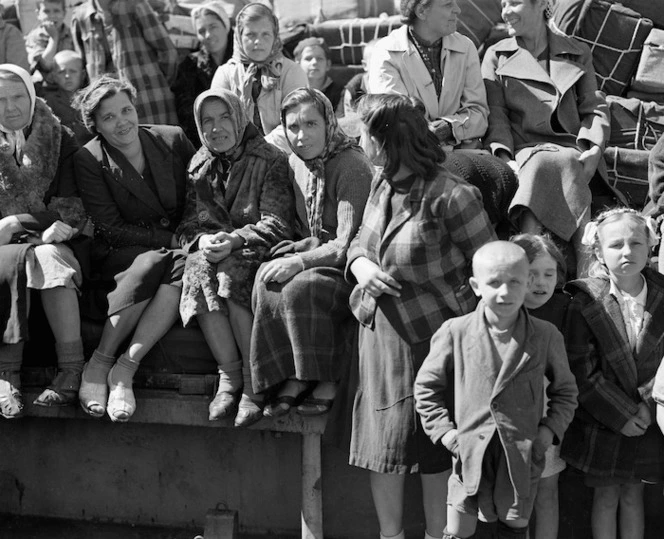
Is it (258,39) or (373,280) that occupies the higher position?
(258,39)

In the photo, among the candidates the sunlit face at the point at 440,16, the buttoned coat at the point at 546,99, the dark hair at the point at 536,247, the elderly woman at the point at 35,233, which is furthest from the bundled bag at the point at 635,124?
the elderly woman at the point at 35,233

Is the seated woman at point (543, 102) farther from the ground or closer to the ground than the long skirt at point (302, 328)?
farther from the ground

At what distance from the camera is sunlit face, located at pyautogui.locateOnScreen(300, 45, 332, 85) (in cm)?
632

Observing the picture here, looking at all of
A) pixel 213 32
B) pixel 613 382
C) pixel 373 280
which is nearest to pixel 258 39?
pixel 213 32

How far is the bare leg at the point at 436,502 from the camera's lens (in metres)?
3.86

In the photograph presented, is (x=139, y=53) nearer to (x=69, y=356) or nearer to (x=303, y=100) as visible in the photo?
(x=303, y=100)

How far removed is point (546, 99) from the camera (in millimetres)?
4992

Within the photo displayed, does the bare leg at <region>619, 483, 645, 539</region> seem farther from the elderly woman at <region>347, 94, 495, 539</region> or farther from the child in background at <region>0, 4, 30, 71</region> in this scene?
the child in background at <region>0, 4, 30, 71</region>

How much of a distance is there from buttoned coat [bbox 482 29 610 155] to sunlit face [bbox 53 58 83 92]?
104 inches

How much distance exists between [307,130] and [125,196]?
95 centimetres

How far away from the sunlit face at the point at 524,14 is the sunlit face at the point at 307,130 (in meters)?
1.42

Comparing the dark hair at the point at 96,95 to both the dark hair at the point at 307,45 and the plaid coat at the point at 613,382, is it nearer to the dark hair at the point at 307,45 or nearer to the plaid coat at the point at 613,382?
the dark hair at the point at 307,45

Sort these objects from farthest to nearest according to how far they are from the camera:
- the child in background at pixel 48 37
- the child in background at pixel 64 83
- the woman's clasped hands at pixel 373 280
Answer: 1. the child in background at pixel 48 37
2. the child in background at pixel 64 83
3. the woman's clasped hands at pixel 373 280

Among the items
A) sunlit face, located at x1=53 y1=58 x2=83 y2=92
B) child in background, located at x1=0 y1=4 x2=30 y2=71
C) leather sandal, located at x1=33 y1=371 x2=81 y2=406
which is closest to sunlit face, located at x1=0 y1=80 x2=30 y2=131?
leather sandal, located at x1=33 y1=371 x2=81 y2=406
